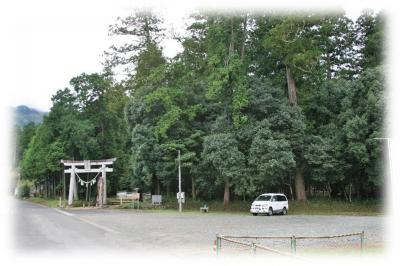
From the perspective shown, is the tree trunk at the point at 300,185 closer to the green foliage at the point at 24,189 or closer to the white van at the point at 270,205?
the white van at the point at 270,205

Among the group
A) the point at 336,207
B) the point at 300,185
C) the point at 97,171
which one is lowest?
the point at 336,207

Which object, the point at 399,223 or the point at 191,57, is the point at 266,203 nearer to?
the point at 191,57

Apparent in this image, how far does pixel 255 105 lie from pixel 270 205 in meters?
8.77

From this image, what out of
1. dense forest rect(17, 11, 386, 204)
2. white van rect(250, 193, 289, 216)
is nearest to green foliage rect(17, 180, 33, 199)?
dense forest rect(17, 11, 386, 204)

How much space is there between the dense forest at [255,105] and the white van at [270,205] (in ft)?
4.84

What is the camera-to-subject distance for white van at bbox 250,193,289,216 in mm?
31530

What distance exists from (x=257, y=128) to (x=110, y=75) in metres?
19.5

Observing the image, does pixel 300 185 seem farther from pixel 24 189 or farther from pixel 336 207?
pixel 24 189

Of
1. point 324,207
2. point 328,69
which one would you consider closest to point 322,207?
point 324,207

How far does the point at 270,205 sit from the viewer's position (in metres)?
31.6

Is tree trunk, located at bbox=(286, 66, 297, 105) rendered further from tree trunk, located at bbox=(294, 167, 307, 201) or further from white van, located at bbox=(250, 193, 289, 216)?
white van, located at bbox=(250, 193, 289, 216)

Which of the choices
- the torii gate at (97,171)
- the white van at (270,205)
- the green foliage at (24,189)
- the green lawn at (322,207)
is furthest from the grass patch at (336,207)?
the green foliage at (24,189)

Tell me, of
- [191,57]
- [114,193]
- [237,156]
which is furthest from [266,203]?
[114,193]

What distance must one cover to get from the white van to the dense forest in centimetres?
147
